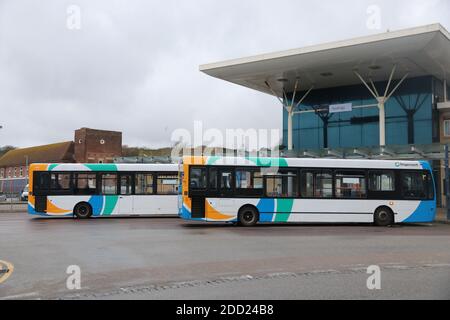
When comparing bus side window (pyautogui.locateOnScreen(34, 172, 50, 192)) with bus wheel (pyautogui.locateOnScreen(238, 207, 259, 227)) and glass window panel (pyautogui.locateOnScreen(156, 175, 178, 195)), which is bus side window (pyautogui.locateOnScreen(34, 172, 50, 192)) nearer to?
glass window panel (pyautogui.locateOnScreen(156, 175, 178, 195))

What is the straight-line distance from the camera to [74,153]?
80750 millimetres

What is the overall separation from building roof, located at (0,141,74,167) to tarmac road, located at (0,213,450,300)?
6698 cm

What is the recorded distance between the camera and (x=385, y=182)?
1948 cm

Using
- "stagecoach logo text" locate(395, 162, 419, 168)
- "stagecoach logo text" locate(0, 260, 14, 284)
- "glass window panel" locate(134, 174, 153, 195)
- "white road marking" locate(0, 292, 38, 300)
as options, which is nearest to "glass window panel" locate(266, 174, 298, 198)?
"stagecoach logo text" locate(395, 162, 419, 168)

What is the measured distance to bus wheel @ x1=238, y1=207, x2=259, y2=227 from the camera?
60.7 ft

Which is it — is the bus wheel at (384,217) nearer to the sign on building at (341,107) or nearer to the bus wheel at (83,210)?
the bus wheel at (83,210)

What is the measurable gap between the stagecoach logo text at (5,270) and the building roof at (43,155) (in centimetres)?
7278

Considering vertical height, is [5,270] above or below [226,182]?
below

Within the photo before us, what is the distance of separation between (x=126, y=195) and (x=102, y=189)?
1.15 meters

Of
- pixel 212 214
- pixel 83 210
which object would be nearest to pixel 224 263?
pixel 212 214

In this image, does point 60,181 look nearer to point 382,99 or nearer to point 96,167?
point 96,167

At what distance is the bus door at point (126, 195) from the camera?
22.8 meters

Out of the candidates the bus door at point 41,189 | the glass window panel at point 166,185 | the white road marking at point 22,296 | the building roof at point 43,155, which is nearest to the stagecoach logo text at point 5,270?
the white road marking at point 22,296
